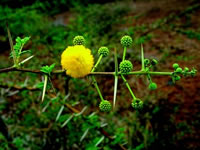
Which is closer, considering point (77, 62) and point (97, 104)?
point (77, 62)

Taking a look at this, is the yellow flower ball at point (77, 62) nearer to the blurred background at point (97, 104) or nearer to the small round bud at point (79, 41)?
Result: the small round bud at point (79, 41)

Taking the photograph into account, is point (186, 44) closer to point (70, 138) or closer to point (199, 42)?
point (199, 42)

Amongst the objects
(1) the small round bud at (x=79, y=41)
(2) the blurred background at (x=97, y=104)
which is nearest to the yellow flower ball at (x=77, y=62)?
(1) the small round bud at (x=79, y=41)

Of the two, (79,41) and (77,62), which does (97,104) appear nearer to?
(79,41)

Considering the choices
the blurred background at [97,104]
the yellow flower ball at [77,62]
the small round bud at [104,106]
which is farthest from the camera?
the blurred background at [97,104]

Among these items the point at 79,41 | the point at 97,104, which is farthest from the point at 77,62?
the point at 97,104

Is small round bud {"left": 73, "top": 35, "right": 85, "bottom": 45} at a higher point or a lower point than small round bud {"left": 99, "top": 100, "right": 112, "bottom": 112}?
higher

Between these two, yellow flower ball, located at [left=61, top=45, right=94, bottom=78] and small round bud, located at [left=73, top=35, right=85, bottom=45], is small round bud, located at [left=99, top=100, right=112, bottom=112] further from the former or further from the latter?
small round bud, located at [left=73, top=35, right=85, bottom=45]

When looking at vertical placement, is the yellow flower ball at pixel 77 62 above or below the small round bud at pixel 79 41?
below

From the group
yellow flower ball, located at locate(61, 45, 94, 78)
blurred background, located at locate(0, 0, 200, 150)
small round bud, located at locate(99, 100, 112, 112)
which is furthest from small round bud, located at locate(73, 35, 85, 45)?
blurred background, located at locate(0, 0, 200, 150)
